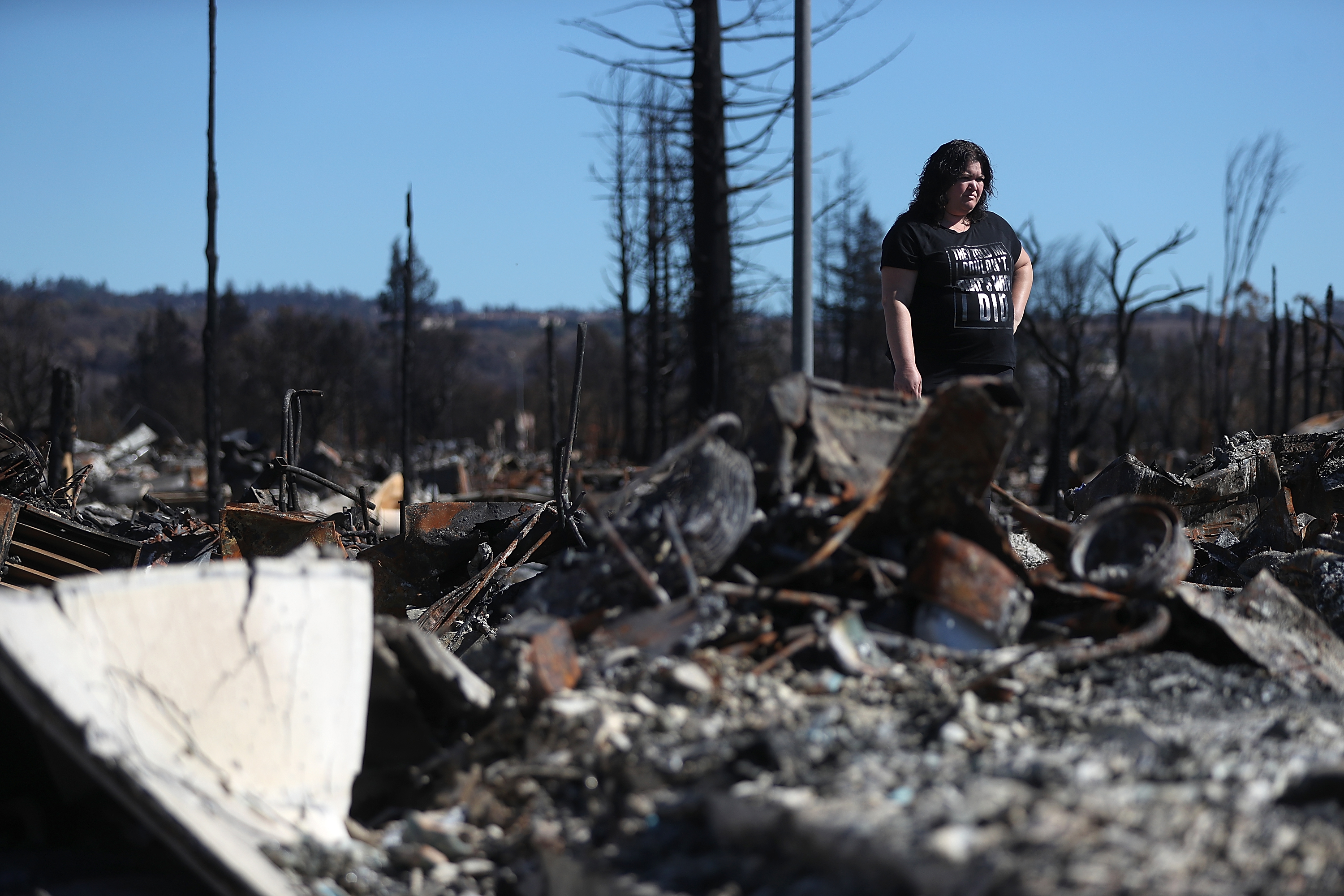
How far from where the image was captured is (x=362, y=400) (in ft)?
151

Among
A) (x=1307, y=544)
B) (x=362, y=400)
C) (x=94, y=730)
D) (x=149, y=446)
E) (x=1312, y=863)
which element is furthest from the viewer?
(x=362, y=400)

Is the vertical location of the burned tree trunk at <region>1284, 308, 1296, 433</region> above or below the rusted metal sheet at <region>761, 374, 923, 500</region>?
above

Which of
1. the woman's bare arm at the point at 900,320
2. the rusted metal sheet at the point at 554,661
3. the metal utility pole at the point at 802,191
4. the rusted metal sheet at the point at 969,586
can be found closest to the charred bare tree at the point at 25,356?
the metal utility pole at the point at 802,191

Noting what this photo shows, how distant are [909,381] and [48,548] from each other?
4586 millimetres

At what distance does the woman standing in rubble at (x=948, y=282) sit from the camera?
4.23 metres

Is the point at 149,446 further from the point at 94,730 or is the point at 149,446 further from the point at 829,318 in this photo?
the point at 94,730

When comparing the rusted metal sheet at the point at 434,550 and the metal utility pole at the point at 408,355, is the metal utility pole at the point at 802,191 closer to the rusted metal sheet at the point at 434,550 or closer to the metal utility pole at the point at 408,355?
the rusted metal sheet at the point at 434,550

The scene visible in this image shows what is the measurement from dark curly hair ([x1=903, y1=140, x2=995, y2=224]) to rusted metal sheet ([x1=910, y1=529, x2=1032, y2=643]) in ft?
6.40

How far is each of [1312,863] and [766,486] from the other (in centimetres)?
166

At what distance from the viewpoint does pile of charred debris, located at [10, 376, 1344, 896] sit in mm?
1849

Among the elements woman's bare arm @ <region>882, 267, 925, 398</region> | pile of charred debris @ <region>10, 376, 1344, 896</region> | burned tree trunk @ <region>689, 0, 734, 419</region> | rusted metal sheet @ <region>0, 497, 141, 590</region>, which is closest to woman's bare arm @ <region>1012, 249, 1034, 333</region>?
woman's bare arm @ <region>882, 267, 925, 398</region>

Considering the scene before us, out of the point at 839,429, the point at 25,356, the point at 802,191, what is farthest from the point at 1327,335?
the point at 25,356

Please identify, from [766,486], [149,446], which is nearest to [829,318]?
[149,446]

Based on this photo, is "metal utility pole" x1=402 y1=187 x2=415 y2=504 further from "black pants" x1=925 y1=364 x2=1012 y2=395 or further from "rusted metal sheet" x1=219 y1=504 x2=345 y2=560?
"black pants" x1=925 y1=364 x2=1012 y2=395
